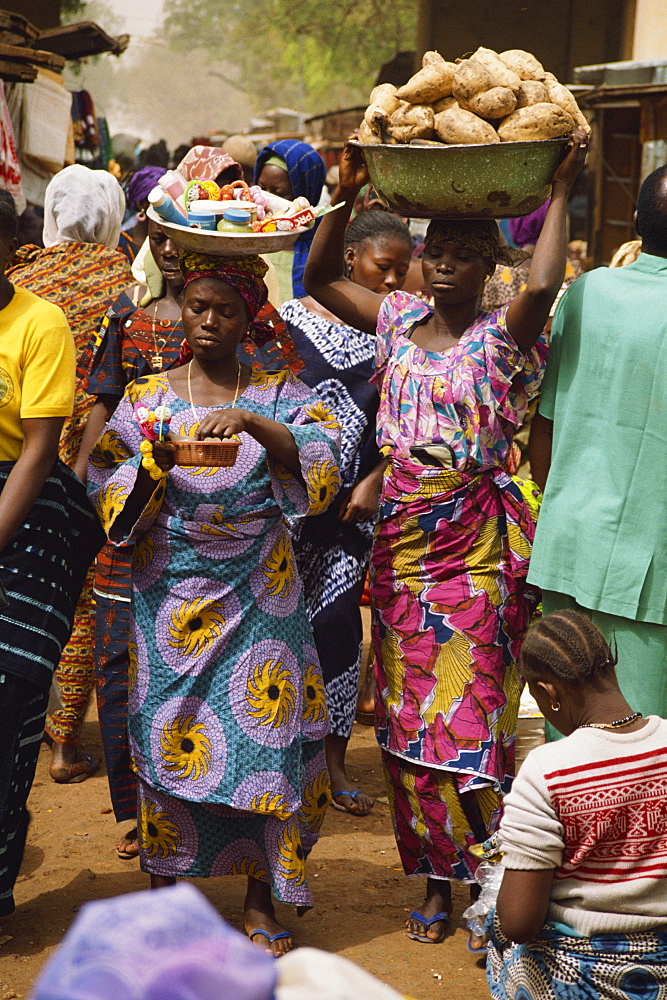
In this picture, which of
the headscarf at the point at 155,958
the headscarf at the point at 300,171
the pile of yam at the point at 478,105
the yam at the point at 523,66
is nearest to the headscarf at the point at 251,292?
the pile of yam at the point at 478,105

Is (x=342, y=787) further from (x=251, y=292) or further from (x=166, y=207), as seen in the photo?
(x=166, y=207)

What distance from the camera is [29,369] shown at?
140 inches

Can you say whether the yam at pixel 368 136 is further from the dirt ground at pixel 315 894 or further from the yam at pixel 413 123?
the dirt ground at pixel 315 894

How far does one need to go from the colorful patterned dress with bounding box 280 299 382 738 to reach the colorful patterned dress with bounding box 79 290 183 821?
0.74 m

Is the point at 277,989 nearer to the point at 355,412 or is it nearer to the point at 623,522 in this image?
the point at 623,522

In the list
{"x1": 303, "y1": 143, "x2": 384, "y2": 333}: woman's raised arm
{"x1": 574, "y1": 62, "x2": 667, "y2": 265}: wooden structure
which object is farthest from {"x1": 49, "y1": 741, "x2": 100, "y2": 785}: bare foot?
{"x1": 574, "y1": 62, "x2": 667, "y2": 265}: wooden structure

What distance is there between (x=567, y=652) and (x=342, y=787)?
2.65 meters

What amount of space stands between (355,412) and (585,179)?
1426cm

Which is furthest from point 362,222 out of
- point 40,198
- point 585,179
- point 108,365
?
point 585,179

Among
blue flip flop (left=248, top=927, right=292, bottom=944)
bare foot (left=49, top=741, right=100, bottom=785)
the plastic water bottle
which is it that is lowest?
bare foot (left=49, top=741, right=100, bottom=785)

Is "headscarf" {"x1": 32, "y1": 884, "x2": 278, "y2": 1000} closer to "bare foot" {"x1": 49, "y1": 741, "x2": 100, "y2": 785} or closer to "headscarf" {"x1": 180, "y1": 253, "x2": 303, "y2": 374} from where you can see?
"headscarf" {"x1": 180, "y1": 253, "x2": 303, "y2": 374}

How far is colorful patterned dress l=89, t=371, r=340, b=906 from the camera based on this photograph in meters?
3.64

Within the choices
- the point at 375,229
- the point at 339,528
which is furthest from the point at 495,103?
the point at 339,528

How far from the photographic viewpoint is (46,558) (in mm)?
3697
